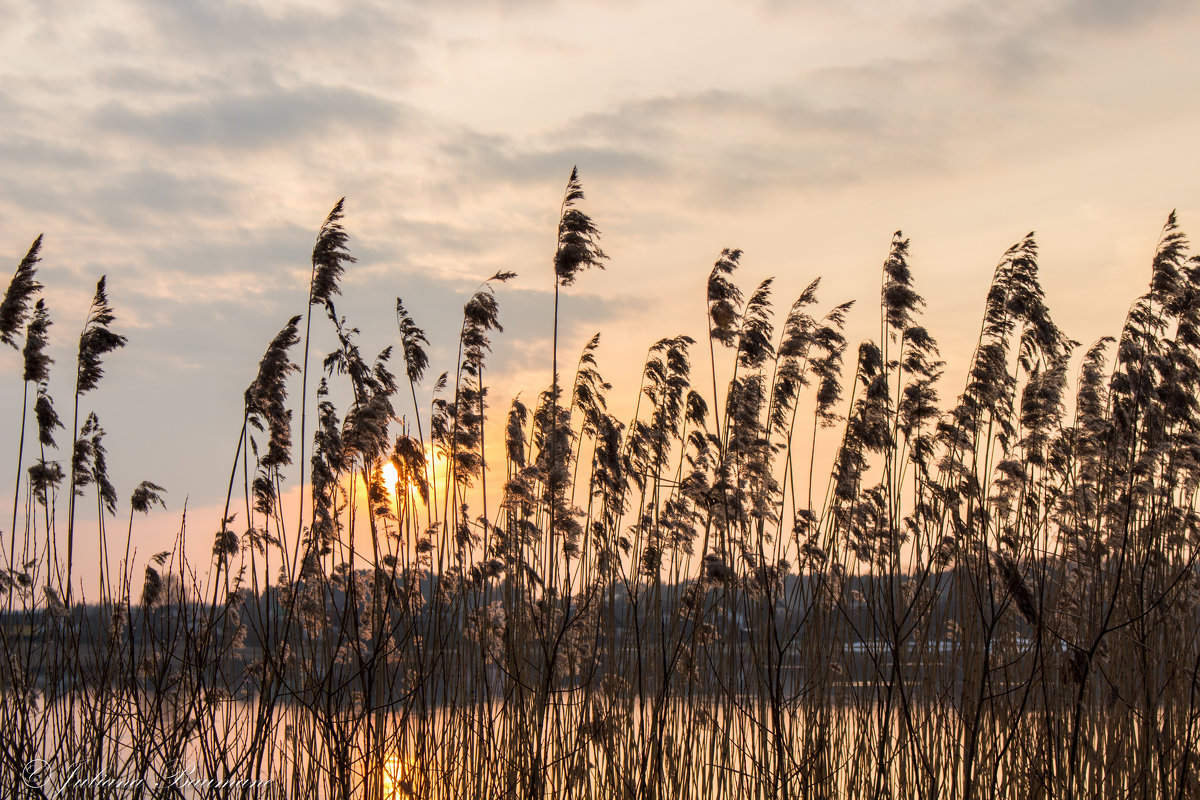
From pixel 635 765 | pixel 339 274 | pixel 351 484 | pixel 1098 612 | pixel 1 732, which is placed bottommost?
pixel 635 765

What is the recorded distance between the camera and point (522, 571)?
5.36 meters

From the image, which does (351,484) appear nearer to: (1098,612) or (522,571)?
(522,571)

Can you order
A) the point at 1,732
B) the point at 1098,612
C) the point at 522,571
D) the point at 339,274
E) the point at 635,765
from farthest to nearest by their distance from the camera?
the point at 522,571 < the point at 635,765 < the point at 1098,612 < the point at 339,274 < the point at 1,732

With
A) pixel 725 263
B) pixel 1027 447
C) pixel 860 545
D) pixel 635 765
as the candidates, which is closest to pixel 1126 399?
pixel 1027 447

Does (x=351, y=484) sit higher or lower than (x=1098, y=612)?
higher

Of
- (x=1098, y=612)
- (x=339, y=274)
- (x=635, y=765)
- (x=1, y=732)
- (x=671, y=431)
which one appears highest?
(x=339, y=274)

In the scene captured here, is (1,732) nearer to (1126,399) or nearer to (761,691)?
(761,691)

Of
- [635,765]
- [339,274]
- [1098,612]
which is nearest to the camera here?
[339,274]

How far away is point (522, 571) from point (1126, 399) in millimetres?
3329

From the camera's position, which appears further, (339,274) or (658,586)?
(658,586)

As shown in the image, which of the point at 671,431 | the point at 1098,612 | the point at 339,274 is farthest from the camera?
the point at 671,431

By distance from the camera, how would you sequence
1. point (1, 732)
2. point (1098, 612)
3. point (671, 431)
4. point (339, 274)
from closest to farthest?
1. point (1, 732)
2. point (339, 274)
3. point (1098, 612)
4. point (671, 431)

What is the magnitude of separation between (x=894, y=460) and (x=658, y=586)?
1.46m

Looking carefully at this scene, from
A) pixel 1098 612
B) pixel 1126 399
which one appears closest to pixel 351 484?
pixel 1098 612
